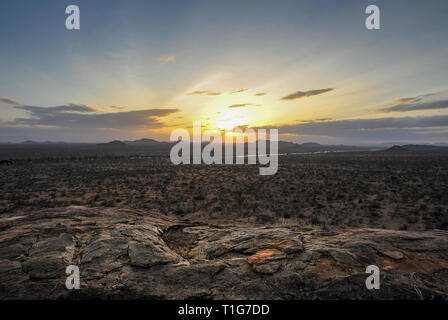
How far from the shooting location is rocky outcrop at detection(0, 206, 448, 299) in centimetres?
332

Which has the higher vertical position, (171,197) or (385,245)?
(385,245)

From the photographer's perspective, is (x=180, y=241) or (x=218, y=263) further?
(x=180, y=241)

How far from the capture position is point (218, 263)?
4152 millimetres

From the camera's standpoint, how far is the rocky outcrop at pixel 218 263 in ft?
10.9

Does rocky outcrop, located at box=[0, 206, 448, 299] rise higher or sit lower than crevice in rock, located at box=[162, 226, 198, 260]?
higher

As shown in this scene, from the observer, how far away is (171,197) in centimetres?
1797

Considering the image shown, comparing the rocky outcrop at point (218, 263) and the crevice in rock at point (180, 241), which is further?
the crevice in rock at point (180, 241)

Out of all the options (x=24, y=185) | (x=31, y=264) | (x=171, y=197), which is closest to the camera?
(x=31, y=264)

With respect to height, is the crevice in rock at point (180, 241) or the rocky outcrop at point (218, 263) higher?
the rocky outcrop at point (218, 263)

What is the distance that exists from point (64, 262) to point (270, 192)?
54.8 feet

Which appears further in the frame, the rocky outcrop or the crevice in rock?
the crevice in rock
